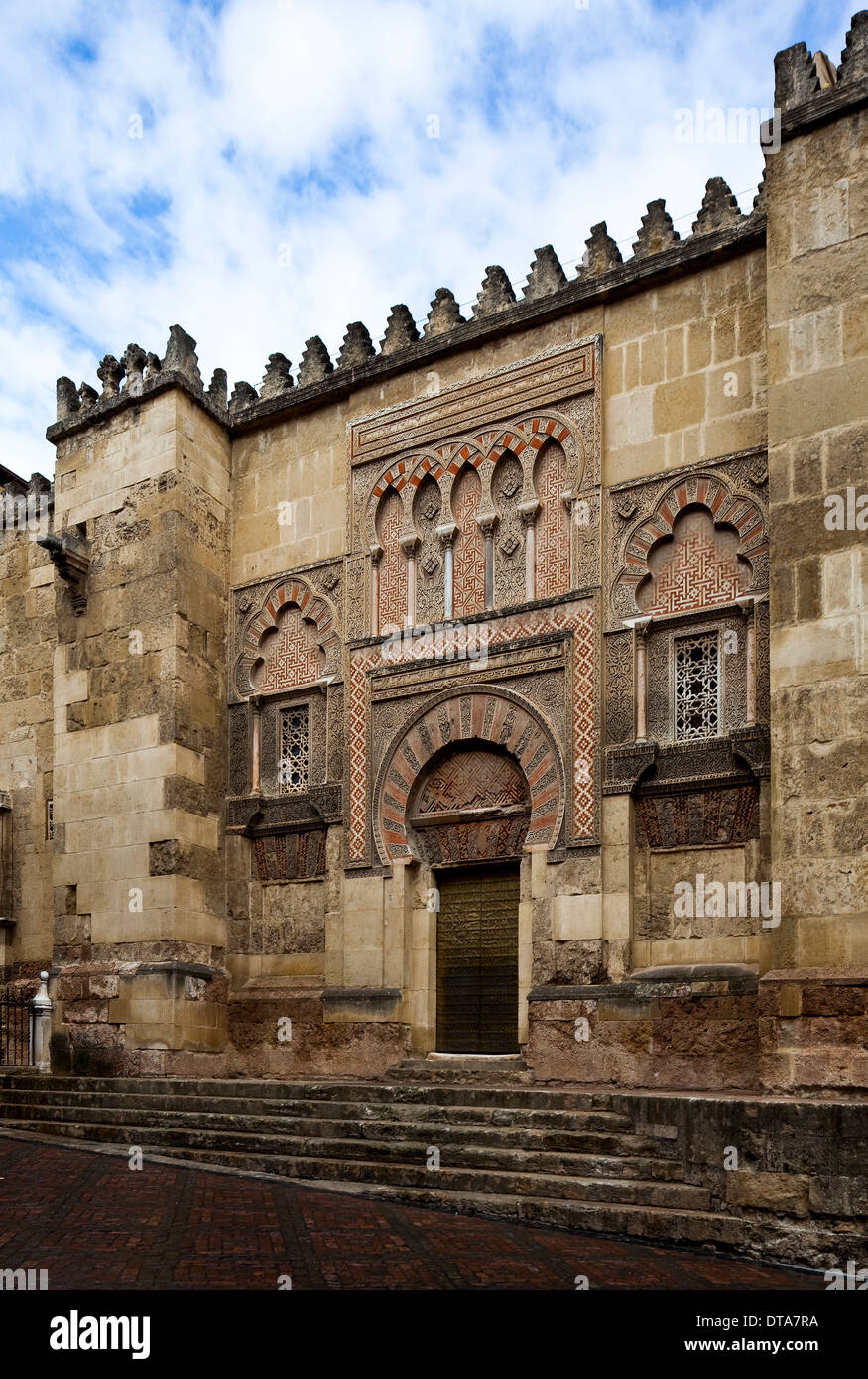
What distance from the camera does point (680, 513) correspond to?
1190cm

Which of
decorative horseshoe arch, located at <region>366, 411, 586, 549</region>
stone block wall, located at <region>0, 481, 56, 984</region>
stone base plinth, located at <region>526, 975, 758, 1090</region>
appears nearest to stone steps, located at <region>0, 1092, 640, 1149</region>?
stone base plinth, located at <region>526, 975, 758, 1090</region>

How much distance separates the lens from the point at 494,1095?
10695 mm

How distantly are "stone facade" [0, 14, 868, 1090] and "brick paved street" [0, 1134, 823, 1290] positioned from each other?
86.0 inches

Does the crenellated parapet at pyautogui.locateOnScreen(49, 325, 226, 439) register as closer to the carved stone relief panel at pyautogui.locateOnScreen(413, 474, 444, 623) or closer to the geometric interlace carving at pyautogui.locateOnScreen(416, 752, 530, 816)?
the carved stone relief panel at pyautogui.locateOnScreen(413, 474, 444, 623)

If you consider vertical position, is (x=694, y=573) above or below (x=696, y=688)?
above

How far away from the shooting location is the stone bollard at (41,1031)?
13.7 metres

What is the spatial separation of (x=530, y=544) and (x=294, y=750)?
3.44 metres

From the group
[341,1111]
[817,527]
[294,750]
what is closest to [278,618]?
[294,750]

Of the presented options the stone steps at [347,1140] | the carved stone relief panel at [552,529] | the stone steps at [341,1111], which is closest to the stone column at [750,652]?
the carved stone relief panel at [552,529]

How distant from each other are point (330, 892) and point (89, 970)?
103 inches

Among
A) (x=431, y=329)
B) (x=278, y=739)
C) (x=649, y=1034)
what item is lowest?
(x=649, y=1034)

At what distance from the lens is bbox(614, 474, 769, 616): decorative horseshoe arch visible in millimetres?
11336

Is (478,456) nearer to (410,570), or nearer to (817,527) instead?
(410,570)
